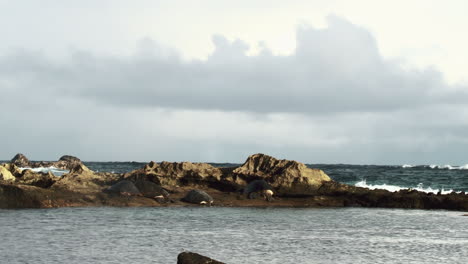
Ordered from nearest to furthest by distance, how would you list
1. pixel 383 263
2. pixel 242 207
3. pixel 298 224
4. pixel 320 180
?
pixel 383 263, pixel 298 224, pixel 242 207, pixel 320 180

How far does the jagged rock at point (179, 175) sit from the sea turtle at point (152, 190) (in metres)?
2.41

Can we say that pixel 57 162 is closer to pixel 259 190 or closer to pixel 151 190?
pixel 151 190

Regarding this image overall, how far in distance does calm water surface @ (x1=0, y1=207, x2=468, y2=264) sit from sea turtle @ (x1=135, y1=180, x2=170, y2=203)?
3639mm

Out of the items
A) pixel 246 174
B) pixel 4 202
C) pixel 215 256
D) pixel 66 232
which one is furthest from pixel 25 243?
pixel 246 174

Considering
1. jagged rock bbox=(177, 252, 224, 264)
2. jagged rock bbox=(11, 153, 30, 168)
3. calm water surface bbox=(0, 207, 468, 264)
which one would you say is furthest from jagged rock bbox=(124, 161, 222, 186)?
jagged rock bbox=(11, 153, 30, 168)

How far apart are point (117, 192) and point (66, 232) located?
1461 centimetres

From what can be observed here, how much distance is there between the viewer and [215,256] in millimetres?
19984

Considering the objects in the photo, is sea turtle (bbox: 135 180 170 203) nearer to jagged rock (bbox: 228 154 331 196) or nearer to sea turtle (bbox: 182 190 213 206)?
sea turtle (bbox: 182 190 213 206)

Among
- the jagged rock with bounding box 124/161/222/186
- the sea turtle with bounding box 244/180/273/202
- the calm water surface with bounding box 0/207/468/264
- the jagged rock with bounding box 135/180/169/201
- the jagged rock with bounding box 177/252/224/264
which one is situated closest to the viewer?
the jagged rock with bounding box 177/252/224/264

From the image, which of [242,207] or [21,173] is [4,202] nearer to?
[21,173]

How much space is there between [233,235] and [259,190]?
55.7 ft

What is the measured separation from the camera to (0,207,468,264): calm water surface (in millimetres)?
20062

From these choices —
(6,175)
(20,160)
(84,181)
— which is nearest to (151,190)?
(84,181)

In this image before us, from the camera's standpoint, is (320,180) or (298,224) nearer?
(298,224)
